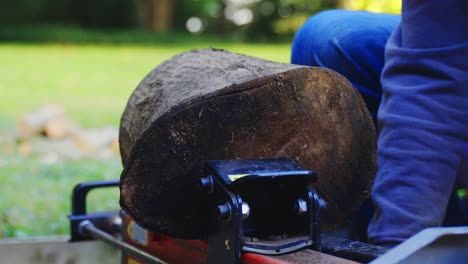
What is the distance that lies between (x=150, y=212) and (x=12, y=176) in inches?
153

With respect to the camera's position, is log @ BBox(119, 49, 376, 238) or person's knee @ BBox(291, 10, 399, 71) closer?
log @ BBox(119, 49, 376, 238)

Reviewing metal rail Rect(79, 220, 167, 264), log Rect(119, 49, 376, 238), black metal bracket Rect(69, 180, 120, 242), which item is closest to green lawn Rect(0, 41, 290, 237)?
black metal bracket Rect(69, 180, 120, 242)

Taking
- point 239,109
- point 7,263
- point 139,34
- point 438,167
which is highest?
point 239,109

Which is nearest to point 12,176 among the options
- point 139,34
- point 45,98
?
point 45,98

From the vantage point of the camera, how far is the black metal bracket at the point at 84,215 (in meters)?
2.78

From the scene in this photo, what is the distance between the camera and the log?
6.01ft

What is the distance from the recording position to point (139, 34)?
21.3 m

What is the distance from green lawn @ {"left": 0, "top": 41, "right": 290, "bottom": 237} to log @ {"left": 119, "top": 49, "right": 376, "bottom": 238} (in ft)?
7.13

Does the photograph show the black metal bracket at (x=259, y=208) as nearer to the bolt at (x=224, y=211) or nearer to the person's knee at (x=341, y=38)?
the bolt at (x=224, y=211)

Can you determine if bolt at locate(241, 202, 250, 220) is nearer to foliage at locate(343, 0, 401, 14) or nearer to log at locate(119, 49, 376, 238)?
log at locate(119, 49, 376, 238)

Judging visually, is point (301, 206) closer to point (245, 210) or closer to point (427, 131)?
point (245, 210)

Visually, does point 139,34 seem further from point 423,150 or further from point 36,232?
point 423,150

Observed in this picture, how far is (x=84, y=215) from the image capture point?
284 centimetres

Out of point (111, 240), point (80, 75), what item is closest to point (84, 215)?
point (111, 240)
